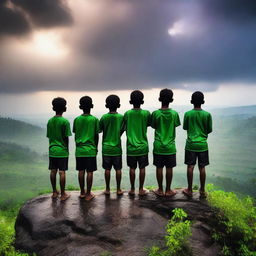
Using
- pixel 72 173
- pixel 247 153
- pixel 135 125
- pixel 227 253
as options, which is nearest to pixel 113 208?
pixel 135 125

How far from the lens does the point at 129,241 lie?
6.43 meters

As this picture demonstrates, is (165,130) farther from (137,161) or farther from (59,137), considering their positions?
(59,137)

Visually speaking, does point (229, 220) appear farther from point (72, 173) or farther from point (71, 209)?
point (72, 173)

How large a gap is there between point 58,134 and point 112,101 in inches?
72.9

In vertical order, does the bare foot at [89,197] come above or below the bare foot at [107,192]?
below

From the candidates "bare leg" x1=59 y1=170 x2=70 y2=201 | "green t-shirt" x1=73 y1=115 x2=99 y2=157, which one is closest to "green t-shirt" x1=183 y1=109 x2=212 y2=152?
"green t-shirt" x1=73 y1=115 x2=99 y2=157

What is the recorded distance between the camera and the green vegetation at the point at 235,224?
6840mm

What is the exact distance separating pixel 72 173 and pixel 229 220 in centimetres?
13400

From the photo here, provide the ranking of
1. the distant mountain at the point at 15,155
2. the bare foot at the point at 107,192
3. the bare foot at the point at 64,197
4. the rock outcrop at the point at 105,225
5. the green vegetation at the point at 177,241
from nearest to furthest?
the green vegetation at the point at 177,241 < the rock outcrop at the point at 105,225 < the bare foot at the point at 64,197 < the bare foot at the point at 107,192 < the distant mountain at the point at 15,155

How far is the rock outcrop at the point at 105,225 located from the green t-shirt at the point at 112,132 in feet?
5.12

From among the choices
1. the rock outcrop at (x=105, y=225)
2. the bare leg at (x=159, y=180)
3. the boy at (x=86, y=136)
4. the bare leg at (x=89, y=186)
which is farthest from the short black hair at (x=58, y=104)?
the bare leg at (x=159, y=180)

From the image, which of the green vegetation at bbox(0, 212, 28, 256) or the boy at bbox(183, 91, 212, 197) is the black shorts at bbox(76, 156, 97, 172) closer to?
the green vegetation at bbox(0, 212, 28, 256)

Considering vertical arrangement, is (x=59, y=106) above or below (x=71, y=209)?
above

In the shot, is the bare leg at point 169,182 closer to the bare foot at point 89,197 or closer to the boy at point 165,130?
the boy at point 165,130
